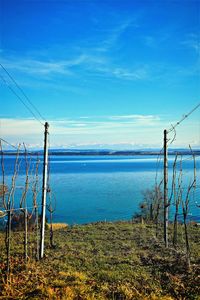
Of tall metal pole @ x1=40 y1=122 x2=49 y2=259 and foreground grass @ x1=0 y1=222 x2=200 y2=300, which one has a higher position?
tall metal pole @ x1=40 y1=122 x2=49 y2=259

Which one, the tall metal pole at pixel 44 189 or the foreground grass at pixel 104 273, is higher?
the tall metal pole at pixel 44 189

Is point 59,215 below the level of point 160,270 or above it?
below

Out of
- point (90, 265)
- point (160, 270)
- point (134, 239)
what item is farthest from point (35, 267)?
point (134, 239)

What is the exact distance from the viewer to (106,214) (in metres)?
35.2

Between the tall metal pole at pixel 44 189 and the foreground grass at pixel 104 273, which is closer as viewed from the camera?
the foreground grass at pixel 104 273

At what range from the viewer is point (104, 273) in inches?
302

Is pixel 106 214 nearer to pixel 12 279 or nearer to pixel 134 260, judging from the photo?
pixel 134 260

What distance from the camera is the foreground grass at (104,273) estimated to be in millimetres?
6359

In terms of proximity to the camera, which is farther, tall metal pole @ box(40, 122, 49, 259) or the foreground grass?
tall metal pole @ box(40, 122, 49, 259)

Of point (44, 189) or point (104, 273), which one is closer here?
point (104, 273)

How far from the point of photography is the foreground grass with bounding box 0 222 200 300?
6359 mm

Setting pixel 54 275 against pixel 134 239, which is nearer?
pixel 54 275

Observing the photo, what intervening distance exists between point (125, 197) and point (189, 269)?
119 feet

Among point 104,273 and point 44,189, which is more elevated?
point 44,189
